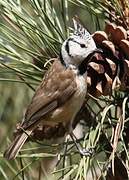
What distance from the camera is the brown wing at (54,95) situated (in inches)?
54.9

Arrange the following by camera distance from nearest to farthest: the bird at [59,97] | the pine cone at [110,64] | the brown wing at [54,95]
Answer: the pine cone at [110,64] < the bird at [59,97] < the brown wing at [54,95]

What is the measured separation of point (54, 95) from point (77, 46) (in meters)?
0.15

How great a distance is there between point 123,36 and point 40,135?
0.32 meters

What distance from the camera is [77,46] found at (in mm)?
1390

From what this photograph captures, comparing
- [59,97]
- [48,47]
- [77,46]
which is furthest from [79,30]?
[59,97]

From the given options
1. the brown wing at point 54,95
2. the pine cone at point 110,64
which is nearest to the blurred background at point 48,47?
the pine cone at point 110,64

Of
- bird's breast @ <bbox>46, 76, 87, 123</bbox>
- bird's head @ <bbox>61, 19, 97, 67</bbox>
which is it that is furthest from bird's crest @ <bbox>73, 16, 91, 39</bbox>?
bird's breast @ <bbox>46, 76, 87, 123</bbox>

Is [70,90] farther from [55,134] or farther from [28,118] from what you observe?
[55,134]

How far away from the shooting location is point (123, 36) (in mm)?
1033

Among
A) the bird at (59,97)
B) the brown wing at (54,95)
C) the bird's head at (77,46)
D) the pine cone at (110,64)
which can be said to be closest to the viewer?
the pine cone at (110,64)

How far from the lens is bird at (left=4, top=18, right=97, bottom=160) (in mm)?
1291

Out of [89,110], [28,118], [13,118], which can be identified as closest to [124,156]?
[89,110]

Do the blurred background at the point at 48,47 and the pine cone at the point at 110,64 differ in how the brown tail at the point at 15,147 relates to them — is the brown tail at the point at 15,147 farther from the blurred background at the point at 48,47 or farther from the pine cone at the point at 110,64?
the pine cone at the point at 110,64

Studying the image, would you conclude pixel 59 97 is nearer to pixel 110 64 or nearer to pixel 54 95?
pixel 54 95
